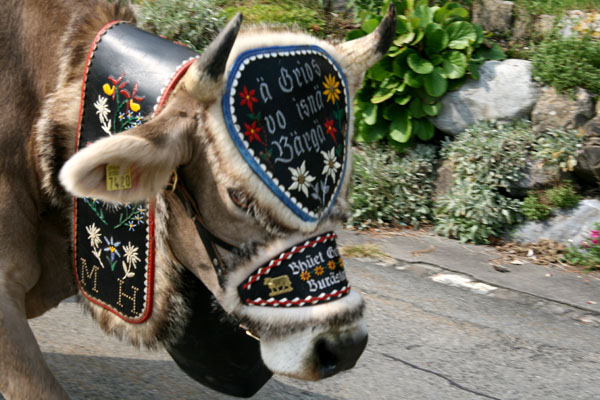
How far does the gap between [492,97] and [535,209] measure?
102cm

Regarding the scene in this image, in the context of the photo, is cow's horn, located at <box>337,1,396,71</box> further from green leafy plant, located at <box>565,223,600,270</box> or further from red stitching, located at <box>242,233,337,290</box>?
green leafy plant, located at <box>565,223,600,270</box>

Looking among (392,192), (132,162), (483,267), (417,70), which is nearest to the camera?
(132,162)

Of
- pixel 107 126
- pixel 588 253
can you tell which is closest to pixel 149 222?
pixel 107 126

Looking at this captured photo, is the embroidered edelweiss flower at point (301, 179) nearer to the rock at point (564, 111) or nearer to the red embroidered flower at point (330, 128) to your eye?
the red embroidered flower at point (330, 128)

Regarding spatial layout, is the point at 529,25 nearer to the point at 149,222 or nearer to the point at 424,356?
the point at 424,356

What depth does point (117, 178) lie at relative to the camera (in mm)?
1880

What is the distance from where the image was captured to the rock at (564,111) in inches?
217

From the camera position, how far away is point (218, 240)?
2100 millimetres

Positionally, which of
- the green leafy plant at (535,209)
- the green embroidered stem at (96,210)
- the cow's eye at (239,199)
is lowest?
the green leafy plant at (535,209)

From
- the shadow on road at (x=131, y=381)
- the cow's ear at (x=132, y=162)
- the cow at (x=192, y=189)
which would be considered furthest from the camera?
the shadow on road at (x=131, y=381)

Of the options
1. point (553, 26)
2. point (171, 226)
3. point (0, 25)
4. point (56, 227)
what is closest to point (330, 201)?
point (171, 226)

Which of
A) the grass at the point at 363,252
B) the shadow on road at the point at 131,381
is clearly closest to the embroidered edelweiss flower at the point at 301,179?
the shadow on road at the point at 131,381

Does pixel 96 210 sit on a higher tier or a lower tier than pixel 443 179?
higher

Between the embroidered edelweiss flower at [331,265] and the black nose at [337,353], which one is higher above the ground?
the embroidered edelweiss flower at [331,265]
